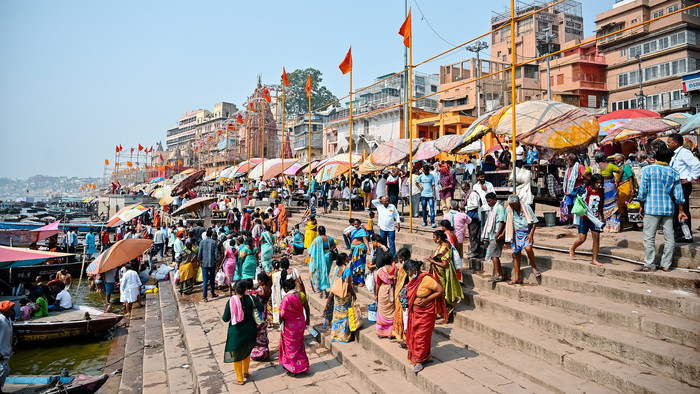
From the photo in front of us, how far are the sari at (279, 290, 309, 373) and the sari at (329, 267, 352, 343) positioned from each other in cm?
82

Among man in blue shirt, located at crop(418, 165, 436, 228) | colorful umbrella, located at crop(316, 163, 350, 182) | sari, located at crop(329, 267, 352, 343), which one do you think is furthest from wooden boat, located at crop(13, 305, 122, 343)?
man in blue shirt, located at crop(418, 165, 436, 228)

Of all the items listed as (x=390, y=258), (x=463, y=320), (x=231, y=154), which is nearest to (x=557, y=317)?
(x=463, y=320)

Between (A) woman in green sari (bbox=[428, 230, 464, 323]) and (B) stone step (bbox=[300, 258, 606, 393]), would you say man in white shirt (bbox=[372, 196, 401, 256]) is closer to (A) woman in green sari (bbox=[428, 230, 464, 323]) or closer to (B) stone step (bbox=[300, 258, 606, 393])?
(A) woman in green sari (bbox=[428, 230, 464, 323])

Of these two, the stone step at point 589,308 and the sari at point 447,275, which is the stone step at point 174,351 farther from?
the stone step at point 589,308

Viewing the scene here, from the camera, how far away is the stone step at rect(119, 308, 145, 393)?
7723mm

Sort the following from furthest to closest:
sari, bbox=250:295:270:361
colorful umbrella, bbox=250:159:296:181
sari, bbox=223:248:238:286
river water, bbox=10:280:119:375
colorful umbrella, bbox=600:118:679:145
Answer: colorful umbrella, bbox=250:159:296:181, colorful umbrella, bbox=600:118:679:145, sari, bbox=223:248:238:286, river water, bbox=10:280:119:375, sari, bbox=250:295:270:361

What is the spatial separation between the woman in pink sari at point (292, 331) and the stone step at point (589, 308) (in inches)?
111

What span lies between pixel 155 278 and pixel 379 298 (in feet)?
41.1

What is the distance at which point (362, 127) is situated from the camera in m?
39.3

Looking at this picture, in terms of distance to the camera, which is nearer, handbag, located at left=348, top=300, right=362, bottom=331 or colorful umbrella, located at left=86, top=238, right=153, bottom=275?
handbag, located at left=348, top=300, right=362, bottom=331

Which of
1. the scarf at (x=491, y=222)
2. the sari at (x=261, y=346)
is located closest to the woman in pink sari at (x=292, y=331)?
the sari at (x=261, y=346)

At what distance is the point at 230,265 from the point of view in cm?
1098

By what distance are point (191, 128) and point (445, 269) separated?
111m

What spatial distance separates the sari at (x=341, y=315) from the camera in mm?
6500
